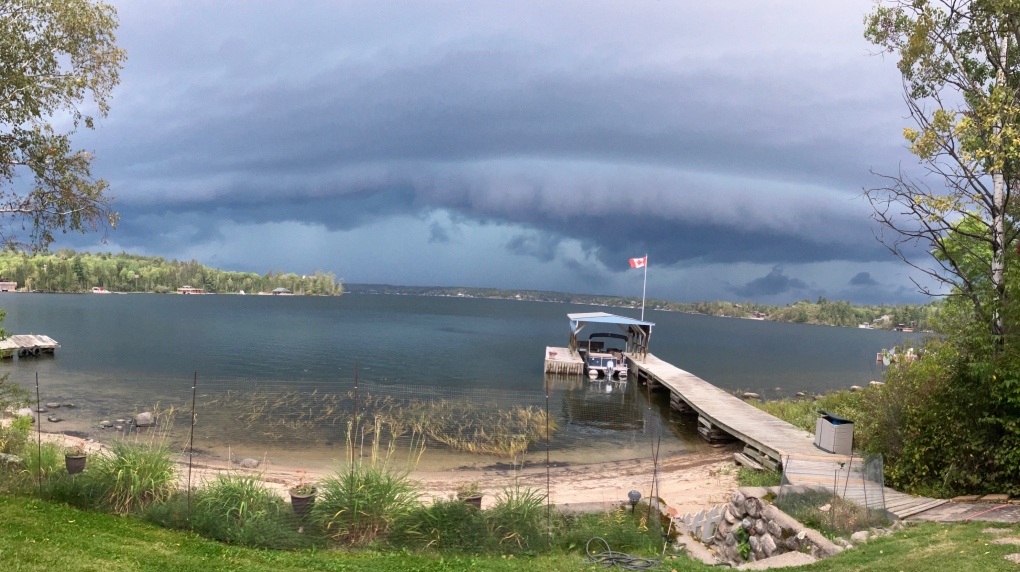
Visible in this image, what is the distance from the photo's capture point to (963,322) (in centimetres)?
1160

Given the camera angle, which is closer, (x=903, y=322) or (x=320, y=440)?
(x=320, y=440)

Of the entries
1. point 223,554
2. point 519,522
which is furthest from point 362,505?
point 519,522

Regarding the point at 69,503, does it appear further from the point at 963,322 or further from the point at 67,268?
the point at 67,268

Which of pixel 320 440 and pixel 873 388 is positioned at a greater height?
pixel 873 388

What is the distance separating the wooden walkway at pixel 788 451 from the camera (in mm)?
10081

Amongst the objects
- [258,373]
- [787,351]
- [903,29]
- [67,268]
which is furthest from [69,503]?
[67,268]

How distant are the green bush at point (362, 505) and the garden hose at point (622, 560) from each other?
2.62 m

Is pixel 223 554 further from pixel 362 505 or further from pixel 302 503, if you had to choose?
pixel 362 505

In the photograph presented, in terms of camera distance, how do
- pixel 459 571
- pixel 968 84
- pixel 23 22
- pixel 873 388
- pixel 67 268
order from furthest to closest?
pixel 67 268
pixel 873 388
pixel 968 84
pixel 23 22
pixel 459 571

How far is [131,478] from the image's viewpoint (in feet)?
27.9

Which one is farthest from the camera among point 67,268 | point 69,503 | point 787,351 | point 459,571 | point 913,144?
point 67,268

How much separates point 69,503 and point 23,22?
745 centimetres

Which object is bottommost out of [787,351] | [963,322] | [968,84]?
[787,351]

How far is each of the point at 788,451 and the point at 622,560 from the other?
31.5ft
